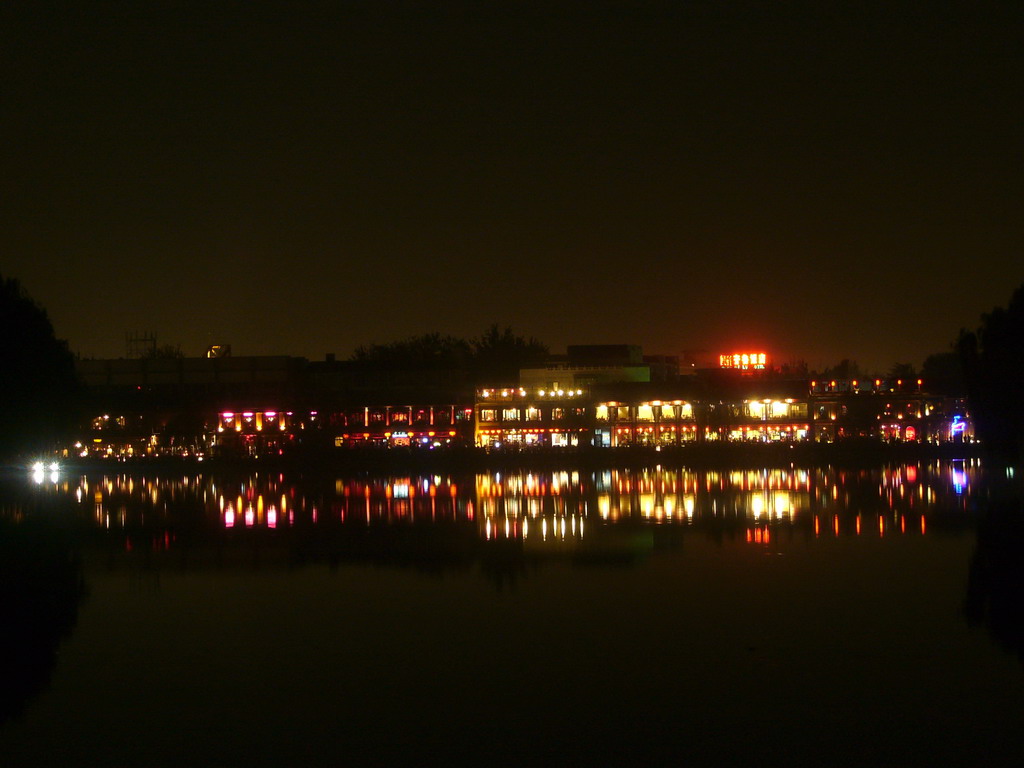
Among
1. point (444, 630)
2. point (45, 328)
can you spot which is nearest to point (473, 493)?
point (45, 328)

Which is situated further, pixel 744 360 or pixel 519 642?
pixel 744 360

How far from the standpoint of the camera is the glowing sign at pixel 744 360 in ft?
355

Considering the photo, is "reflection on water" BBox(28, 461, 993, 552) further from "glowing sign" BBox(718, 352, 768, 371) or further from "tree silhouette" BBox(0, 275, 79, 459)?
"glowing sign" BBox(718, 352, 768, 371)

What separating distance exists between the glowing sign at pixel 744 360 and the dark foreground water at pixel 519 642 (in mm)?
75501

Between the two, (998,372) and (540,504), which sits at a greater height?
(998,372)

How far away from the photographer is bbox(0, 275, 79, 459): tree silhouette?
41375 millimetres

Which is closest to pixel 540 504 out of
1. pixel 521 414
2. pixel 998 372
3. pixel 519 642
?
pixel 998 372

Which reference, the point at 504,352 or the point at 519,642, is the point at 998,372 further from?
the point at 504,352

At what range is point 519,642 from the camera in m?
16.2

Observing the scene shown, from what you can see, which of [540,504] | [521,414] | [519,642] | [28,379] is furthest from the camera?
[521,414]

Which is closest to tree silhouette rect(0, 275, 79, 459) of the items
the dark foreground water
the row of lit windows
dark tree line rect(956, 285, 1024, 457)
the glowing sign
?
the dark foreground water

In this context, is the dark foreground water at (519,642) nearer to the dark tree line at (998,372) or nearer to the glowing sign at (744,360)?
the dark tree line at (998,372)

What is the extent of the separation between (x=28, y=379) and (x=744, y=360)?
2991 inches

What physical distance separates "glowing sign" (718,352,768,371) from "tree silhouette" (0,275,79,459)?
2784 inches
